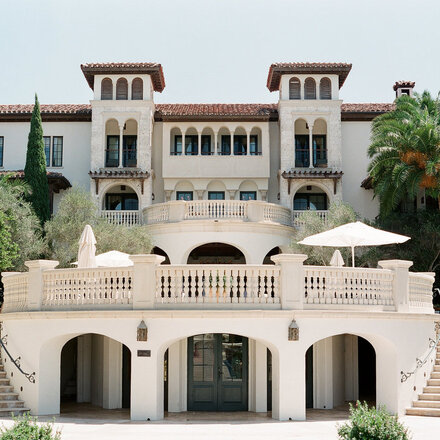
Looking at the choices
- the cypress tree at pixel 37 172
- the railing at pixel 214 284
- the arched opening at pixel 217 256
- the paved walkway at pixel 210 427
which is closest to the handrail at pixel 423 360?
the paved walkway at pixel 210 427

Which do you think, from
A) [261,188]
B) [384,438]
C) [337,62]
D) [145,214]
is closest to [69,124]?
[145,214]

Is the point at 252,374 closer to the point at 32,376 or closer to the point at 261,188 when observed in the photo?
the point at 32,376

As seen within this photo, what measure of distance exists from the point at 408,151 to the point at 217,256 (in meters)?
12.2

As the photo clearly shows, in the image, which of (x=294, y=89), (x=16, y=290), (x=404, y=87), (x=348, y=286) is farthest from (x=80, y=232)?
(x=404, y=87)

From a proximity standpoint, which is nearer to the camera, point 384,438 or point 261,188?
point 384,438

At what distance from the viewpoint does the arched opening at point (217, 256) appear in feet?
131

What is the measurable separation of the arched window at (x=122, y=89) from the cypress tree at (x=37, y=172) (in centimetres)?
521

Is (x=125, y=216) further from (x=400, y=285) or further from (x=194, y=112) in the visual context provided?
(x=400, y=285)

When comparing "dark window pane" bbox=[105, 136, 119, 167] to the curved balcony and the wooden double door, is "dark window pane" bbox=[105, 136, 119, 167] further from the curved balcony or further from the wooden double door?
the wooden double door

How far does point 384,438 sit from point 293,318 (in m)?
6.47

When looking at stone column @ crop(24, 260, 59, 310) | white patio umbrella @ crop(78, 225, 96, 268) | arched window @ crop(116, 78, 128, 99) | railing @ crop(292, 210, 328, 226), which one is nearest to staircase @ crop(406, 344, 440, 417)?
white patio umbrella @ crop(78, 225, 96, 268)

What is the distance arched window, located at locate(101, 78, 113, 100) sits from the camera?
41750 millimetres

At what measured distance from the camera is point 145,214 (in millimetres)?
37750

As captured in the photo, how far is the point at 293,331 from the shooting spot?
1836cm
